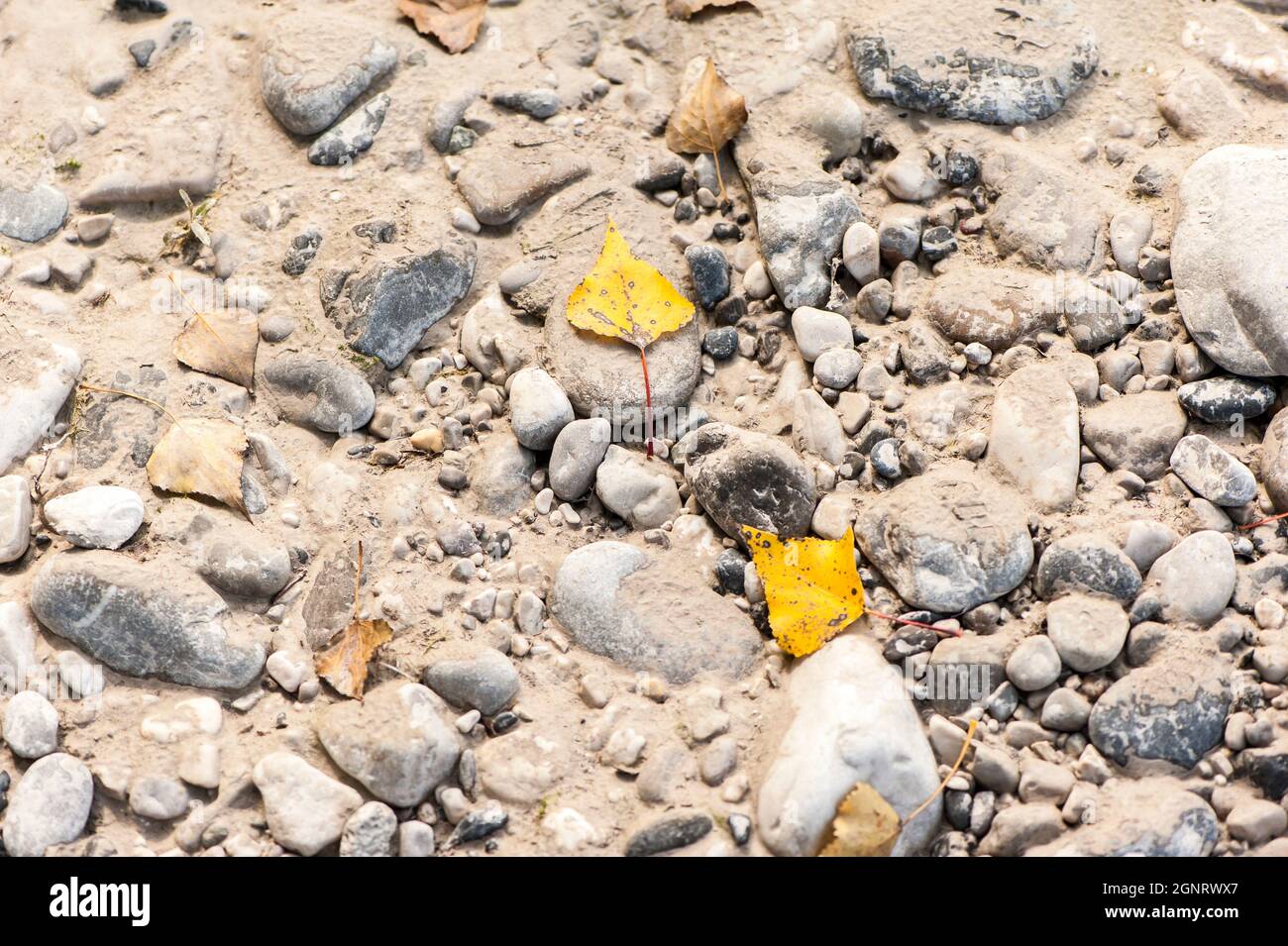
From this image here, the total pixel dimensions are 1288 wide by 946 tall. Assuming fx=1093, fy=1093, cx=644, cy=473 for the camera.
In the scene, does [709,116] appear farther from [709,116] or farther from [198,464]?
[198,464]

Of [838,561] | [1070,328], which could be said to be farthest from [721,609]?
[1070,328]

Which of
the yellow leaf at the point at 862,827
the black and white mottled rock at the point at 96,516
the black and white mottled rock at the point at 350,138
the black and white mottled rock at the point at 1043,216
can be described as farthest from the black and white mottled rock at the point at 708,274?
the black and white mottled rock at the point at 96,516

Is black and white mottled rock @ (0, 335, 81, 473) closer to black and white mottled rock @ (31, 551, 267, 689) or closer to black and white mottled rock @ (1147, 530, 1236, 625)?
black and white mottled rock @ (31, 551, 267, 689)

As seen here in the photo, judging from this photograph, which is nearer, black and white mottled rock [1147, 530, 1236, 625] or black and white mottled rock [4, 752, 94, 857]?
black and white mottled rock [4, 752, 94, 857]

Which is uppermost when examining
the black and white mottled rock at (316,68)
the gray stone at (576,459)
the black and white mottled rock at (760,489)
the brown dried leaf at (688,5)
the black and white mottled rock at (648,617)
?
the brown dried leaf at (688,5)

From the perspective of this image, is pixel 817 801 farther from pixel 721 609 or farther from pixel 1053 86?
pixel 1053 86

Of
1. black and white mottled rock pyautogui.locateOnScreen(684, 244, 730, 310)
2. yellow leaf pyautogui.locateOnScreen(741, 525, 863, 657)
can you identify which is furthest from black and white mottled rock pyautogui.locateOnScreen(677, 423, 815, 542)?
black and white mottled rock pyautogui.locateOnScreen(684, 244, 730, 310)

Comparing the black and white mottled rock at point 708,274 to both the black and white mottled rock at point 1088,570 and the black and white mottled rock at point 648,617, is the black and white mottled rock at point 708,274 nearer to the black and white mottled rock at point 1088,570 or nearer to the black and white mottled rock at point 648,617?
the black and white mottled rock at point 648,617
